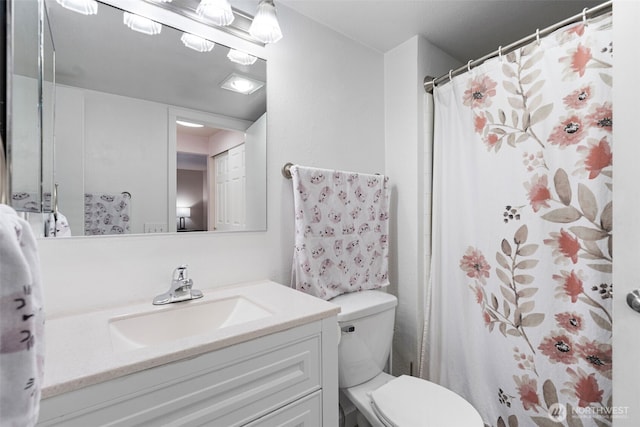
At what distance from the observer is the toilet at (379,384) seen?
1072 mm

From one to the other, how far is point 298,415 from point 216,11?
4.83ft

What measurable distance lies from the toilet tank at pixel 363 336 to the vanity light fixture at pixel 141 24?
1313 millimetres

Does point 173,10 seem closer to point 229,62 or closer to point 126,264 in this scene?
point 229,62

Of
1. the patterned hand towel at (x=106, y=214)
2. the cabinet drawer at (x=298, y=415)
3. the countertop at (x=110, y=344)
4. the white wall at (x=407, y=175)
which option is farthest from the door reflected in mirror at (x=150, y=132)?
the white wall at (x=407, y=175)

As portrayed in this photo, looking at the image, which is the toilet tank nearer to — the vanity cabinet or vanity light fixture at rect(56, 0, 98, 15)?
the vanity cabinet

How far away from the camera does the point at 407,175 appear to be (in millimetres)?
1728

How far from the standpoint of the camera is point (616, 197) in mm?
900

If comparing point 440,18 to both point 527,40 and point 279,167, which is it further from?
point 279,167

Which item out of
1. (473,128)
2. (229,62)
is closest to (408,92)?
(473,128)

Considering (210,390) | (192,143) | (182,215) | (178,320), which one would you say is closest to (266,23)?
(192,143)

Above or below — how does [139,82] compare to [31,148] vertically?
above

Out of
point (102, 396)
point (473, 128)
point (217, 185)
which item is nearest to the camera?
A: point (102, 396)

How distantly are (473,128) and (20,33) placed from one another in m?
1.71

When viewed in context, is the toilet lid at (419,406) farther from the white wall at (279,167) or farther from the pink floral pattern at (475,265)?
the white wall at (279,167)
